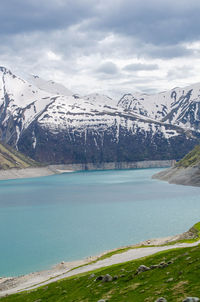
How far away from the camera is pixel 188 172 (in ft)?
559

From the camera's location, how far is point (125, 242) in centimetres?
6191

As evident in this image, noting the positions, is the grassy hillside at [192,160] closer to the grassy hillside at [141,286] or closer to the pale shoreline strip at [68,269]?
the pale shoreline strip at [68,269]

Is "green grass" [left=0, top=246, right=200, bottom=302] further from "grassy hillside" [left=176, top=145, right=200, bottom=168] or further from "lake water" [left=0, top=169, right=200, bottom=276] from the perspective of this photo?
"grassy hillside" [left=176, top=145, right=200, bottom=168]

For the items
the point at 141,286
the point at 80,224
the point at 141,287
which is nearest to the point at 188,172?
the point at 80,224

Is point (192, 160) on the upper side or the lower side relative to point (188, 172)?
upper

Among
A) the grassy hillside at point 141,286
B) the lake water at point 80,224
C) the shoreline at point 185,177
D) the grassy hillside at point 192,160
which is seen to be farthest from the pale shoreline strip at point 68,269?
the grassy hillside at point 192,160

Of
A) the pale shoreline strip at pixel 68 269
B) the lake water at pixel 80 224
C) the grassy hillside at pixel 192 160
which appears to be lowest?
the lake water at pixel 80 224

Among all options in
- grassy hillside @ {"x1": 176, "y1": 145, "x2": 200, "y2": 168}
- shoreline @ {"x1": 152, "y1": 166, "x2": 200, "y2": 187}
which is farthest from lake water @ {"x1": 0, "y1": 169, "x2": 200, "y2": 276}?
grassy hillside @ {"x1": 176, "y1": 145, "x2": 200, "y2": 168}

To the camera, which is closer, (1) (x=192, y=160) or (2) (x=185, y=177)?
(2) (x=185, y=177)

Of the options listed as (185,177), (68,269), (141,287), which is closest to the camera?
(141,287)

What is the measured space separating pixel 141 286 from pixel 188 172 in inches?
6045

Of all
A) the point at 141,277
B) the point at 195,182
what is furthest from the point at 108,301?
the point at 195,182

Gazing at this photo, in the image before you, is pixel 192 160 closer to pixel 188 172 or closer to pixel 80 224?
pixel 188 172

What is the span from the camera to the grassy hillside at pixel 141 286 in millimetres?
18672
